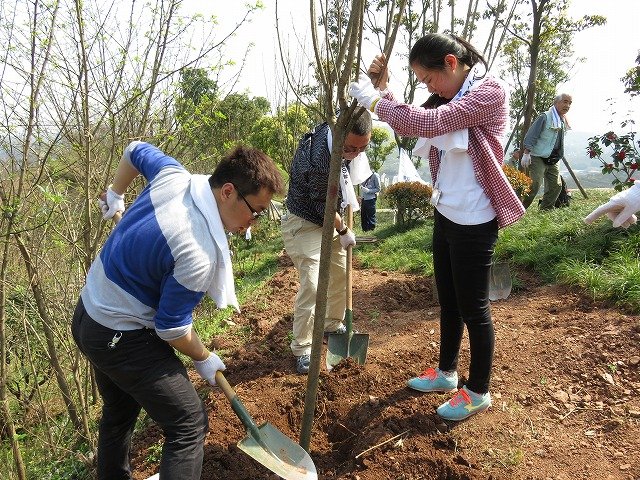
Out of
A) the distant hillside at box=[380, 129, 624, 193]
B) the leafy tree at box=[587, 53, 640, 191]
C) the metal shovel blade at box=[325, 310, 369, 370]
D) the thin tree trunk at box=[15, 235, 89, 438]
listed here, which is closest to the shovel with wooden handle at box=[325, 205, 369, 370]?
the metal shovel blade at box=[325, 310, 369, 370]

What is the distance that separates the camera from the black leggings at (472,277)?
2.18m

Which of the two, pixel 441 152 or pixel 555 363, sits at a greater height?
pixel 441 152

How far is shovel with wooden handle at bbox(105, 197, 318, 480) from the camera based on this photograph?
1.95 metres

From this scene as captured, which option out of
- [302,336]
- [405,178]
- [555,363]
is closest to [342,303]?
[302,336]

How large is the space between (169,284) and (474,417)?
1766mm

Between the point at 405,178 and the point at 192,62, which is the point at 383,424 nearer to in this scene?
the point at 192,62

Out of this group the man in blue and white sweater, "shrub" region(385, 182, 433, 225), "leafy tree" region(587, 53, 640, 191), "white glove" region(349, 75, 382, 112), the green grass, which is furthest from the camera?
"shrub" region(385, 182, 433, 225)

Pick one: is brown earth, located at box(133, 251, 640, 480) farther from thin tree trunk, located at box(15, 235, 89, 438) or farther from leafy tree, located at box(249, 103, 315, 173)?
leafy tree, located at box(249, 103, 315, 173)

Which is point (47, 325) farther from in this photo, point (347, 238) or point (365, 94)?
point (365, 94)

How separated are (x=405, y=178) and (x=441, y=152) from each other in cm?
603

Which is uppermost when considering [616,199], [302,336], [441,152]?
[441,152]

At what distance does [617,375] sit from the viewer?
2.80 meters

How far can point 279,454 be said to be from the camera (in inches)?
82.2

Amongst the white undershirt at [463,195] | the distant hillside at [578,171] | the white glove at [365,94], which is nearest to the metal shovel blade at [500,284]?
the distant hillside at [578,171]
